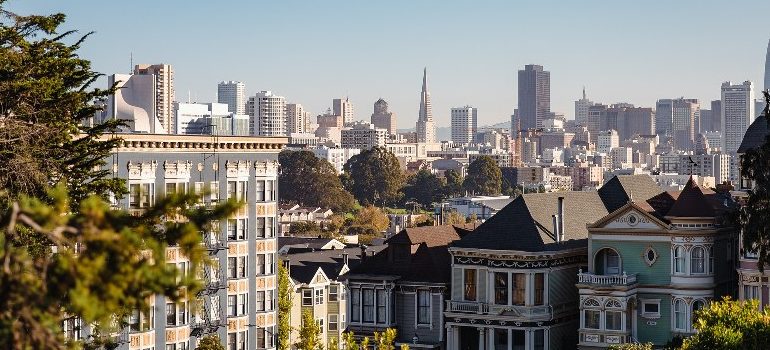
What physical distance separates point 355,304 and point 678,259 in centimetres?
1237

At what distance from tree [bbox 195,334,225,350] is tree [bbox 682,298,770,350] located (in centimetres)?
1902

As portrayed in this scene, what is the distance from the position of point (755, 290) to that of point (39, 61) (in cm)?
2587

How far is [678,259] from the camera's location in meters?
51.6

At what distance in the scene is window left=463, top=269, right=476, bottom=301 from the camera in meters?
53.6

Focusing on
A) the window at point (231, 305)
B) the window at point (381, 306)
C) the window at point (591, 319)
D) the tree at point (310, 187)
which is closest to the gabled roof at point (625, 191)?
the window at point (591, 319)

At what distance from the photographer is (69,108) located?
3691 centimetres

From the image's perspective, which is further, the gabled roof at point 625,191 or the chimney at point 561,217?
the gabled roof at point 625,191

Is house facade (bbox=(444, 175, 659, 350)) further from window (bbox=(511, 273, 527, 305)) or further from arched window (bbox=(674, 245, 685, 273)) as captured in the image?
arched window (bbox=(674, 245, 685, 273))

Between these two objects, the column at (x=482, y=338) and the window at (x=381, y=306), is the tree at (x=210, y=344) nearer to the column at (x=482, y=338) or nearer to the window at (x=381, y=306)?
the window at (x=381, y=306)

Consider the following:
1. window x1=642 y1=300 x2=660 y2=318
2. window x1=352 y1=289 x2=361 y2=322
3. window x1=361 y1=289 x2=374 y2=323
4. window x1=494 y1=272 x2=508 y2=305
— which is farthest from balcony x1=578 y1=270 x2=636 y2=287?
window x1=352 y1=289 x2=361 y2=322

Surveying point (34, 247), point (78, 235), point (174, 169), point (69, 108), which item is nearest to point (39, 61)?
point (69, 108)

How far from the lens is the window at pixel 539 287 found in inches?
2061

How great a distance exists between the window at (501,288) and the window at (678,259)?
5.79 meters

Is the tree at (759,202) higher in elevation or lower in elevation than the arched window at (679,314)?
higher
